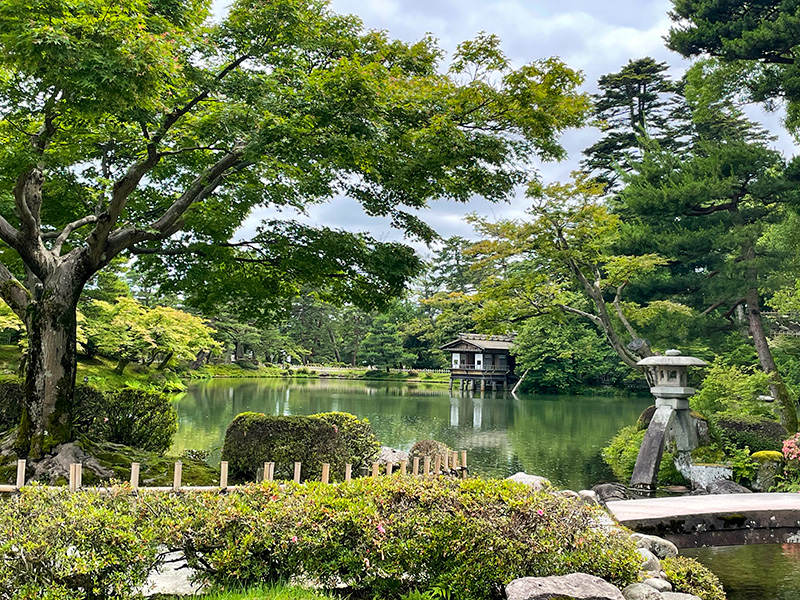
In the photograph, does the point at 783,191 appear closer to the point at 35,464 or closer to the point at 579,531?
the point at 579,531

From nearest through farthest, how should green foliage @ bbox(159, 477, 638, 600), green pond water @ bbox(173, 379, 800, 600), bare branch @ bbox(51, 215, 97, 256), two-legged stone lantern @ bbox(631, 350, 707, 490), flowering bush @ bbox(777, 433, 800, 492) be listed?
green foliage @ bbox(159, 477, 638, 600) → green pond water @ bbox(173, 379, 800, 600) → bare branch @ bbox(51, 215, 97, 256) → flowering bush @ bbox(777, 433, 800, 492) → two-legged stone lantern @ bbox(631, 350, 707, 490)

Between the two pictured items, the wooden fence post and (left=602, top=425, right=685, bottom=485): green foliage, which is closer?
the wooden fence post

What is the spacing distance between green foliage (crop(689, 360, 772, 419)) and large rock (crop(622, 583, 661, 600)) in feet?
31.6

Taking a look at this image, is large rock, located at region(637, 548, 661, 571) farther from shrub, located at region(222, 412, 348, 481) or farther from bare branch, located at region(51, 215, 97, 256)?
bare branch, located at region(51, 215, 97, 256)

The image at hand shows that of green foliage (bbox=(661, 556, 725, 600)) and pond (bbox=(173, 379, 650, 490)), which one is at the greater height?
green foliage (bbox=(661, 556, 725, 600))

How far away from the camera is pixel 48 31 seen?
5031 mm

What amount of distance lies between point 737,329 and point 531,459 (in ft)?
38.7

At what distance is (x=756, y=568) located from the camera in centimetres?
616

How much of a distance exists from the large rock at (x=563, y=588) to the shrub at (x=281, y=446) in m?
4.61

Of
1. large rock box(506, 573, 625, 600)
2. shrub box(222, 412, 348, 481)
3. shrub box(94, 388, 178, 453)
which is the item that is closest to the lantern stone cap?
shrub box(222, 412, 348, 481)

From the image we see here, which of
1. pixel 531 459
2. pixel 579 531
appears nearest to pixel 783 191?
pixel 531 459

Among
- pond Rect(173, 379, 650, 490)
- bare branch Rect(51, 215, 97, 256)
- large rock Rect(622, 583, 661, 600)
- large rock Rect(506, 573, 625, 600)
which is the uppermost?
bare branch Rect(51, 215, 97, 256)

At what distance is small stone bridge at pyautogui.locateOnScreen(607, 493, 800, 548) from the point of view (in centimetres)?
693

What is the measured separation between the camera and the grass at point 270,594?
340 centimetres
